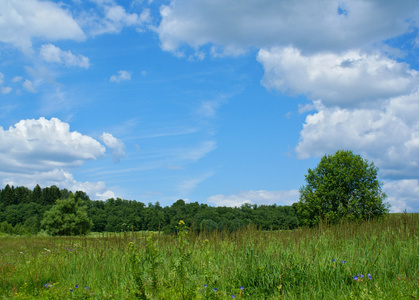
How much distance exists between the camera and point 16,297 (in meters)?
6.50

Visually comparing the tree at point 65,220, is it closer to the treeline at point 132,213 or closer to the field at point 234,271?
the treeline at point 132,213

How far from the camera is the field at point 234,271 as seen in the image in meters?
5.09

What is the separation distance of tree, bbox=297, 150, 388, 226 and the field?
20.4 metres

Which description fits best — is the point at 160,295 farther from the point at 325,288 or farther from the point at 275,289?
the point at 325,288

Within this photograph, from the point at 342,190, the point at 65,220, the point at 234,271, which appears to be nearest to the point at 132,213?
the point at 65,220

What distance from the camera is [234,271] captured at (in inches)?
250

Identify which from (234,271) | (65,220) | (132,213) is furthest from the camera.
Answer: (132,213)

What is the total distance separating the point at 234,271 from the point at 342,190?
86.1ft

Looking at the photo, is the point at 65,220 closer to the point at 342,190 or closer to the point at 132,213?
the point at 132,213

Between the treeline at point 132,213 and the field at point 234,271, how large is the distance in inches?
883

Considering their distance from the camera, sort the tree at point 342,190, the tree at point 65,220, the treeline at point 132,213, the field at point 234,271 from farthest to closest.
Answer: the tree at point 65,220 → the treeline at point 132,213 → the tree at point 342,190 → the field at point 234,271

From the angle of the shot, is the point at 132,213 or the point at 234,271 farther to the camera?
the point at 132,213

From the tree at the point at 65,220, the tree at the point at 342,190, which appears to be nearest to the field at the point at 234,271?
the tree at the point at 342,190

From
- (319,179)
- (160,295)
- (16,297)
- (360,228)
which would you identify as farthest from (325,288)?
(319,179)
